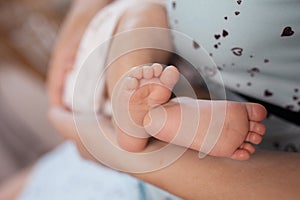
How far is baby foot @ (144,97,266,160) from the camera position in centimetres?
41

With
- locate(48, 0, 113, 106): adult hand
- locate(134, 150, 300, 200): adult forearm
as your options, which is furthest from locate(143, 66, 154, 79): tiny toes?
locate(48, 0, 113, 106): adult hand

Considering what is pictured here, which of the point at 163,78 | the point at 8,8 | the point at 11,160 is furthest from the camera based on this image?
the point at 8,8

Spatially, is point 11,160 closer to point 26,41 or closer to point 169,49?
point 26,41

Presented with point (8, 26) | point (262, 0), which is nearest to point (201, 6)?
point (262, 0)

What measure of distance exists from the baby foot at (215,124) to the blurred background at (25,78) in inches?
46.8

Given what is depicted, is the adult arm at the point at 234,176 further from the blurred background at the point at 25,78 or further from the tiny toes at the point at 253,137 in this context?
the blurred background at the point at 25,78

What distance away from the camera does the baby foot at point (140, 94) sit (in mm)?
401

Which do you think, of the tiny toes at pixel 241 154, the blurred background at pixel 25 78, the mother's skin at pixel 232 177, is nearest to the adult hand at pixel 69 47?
the mother's skin at pixel 232 177

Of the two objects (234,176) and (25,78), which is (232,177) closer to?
(234,176)

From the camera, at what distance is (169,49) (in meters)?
0.48

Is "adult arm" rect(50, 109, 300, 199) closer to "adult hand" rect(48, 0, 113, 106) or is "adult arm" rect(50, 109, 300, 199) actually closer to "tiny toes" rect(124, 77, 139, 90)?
"tiny toes" rect(124, 77, 139, 90)

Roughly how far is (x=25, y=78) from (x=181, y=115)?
1318mm

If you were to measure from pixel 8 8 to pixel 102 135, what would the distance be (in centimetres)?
134

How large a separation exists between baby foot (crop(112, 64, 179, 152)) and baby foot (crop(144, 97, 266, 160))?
1cm
